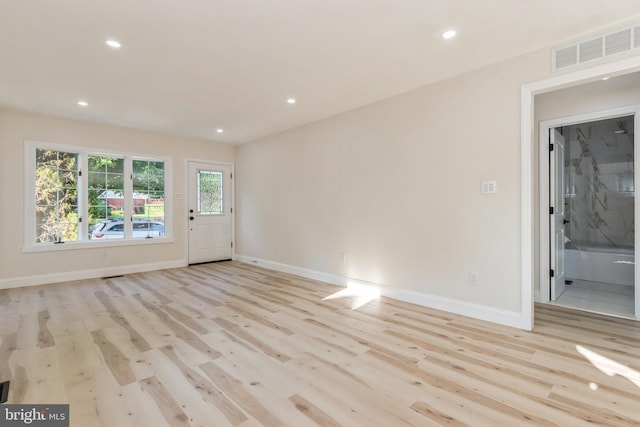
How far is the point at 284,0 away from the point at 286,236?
3.89 metres

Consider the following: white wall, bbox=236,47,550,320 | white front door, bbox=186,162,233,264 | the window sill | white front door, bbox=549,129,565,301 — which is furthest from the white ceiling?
white front door, bbox=186,162,233,264

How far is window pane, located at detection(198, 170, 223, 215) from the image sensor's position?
6391mm

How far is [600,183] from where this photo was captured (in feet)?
17.5

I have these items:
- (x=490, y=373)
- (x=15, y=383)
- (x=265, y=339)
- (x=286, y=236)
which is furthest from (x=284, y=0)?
(x=286, y=236)

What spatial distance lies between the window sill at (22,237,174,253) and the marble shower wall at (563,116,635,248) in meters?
7.52

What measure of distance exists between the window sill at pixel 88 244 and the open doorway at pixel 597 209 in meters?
6.41

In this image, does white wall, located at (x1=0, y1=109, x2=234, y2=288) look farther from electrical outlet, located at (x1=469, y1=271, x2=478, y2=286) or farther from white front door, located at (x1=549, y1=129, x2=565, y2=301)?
white front door, located at (x1=549, y1=129, x2=565, y2=301)

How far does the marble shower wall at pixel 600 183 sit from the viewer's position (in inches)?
203

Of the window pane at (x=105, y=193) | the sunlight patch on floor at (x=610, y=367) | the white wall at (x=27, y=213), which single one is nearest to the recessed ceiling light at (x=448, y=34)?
the sunlight patch on floor at (x=610, y=367)

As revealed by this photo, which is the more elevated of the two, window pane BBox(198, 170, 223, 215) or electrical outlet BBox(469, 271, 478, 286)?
window pane BBox(198, 170, 223, 215)

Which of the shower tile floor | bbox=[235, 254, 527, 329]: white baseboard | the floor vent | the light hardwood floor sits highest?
the floor vent

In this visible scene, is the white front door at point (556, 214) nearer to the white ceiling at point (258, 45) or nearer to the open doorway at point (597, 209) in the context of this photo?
the open doorway at point (597, 209)

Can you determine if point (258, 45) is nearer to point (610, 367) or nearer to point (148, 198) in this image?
point (610, 367)

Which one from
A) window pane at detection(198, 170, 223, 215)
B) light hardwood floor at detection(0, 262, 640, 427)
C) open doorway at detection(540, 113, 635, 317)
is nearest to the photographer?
light hardwood floor at detection(0, 262, 640, 427)
